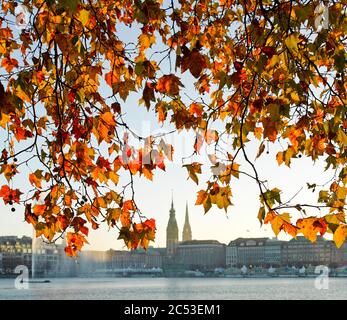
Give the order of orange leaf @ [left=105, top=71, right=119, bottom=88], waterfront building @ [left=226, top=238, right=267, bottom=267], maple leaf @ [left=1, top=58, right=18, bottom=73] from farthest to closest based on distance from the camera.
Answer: waterfront building @ [left=226, top=238, right=267, bottom=267]
maple leaf @ [left=1, top=58, right=18, bottom=73]
orange leaf @ [left=105, top=71, right=119, bottom=88]

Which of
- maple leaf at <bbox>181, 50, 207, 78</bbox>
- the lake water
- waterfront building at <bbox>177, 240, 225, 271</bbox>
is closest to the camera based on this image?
maple leaf at <bbox>181, 50, 207, 78</bbox>

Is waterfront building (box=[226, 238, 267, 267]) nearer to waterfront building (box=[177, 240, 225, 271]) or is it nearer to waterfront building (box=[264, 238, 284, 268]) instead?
waterfront building (box=[264, 238, 284, 268])

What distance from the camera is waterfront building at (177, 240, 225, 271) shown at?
127m

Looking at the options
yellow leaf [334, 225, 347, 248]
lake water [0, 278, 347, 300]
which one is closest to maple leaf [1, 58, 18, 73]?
yellow leaf [334, 225, 347, 248]

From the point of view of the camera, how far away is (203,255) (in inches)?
4988

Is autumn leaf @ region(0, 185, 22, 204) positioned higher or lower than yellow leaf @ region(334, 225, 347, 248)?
higher

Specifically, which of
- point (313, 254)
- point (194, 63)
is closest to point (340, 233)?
point (194, 63)

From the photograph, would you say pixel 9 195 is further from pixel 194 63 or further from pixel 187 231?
pixel 187 231
